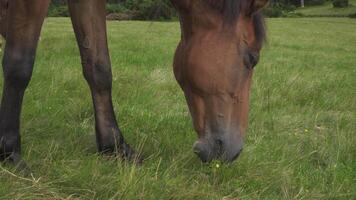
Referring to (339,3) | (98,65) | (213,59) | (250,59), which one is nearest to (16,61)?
(98,65)

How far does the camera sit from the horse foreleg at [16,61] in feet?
7.77

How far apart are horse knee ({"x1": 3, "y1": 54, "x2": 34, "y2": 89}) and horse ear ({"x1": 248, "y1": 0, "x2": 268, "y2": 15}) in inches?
42.1

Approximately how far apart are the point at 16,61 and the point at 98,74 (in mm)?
509

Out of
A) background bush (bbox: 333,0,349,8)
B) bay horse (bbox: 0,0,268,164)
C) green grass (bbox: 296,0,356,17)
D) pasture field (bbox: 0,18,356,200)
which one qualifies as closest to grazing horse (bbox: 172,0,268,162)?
bay horse (bbox: 0,0,268,164)

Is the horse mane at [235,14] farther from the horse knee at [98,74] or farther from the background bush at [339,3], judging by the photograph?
the background bush at [339,3]

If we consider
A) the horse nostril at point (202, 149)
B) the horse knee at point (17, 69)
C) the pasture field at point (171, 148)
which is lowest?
the pasture field at point (171, 148)

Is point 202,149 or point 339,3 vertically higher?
point 202,149

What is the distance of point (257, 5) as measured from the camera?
2.20 m

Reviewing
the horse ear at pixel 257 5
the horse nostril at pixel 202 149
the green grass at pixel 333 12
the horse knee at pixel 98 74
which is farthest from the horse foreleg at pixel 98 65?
the green grass at pixel 333 12

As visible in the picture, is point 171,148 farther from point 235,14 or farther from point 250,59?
point 235,14

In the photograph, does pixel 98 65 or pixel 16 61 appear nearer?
pixel 16 61

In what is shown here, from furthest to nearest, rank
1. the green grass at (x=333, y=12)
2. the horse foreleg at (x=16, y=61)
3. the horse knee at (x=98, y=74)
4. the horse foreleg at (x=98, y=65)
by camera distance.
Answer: the green grass at (x=333, y=12) < the horse knee at (x=98, y=74) < the horse foreleg at (x=98, y=65) < the horse foreleg at (x=16, y=61)

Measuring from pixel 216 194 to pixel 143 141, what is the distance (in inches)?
33.7

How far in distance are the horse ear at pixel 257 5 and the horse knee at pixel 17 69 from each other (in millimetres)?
1068
